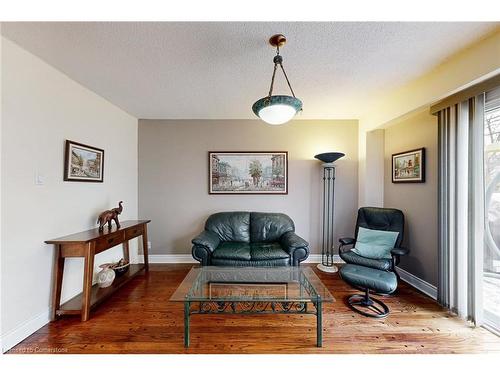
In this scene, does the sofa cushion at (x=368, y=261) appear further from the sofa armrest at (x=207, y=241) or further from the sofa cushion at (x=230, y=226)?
the sofa armrest at (x=207, y=241)

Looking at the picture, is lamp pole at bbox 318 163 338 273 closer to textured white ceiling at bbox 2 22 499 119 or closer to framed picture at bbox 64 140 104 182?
textured white ceiling at bbox 2 22 499 119

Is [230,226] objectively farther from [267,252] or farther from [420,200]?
[420,200]

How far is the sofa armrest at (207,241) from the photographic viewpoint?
2.58 m

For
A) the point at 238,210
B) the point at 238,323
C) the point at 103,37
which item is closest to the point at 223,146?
the point at 238,210

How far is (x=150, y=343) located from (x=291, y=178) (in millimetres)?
2769

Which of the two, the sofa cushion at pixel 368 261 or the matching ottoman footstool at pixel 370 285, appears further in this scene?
the sofa cushion at pixel 368 261

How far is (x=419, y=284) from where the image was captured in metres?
2.52

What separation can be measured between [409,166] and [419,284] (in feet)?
5.04

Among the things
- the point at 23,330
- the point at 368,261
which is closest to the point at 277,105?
the point at 368,261

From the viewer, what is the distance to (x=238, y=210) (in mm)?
3441

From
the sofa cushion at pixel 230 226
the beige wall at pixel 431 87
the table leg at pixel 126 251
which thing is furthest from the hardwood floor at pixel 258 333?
the beige wall at pixel 431 87

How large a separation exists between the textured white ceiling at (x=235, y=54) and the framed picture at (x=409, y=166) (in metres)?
0.94
